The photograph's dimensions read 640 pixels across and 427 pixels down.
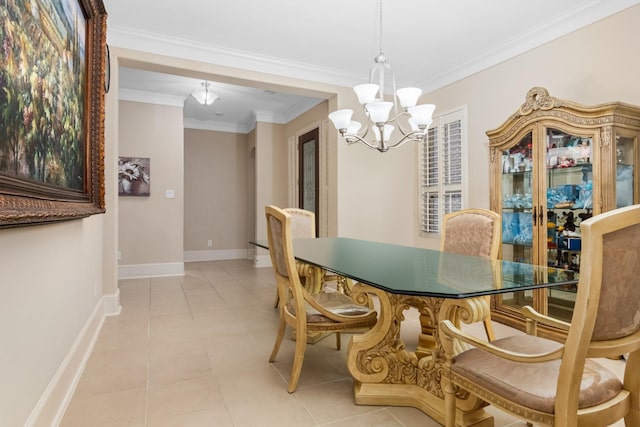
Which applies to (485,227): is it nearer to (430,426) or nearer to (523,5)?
(430,426)

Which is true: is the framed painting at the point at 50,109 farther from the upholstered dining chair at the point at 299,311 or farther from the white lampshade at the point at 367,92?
the white lampshade at the point at 367,92

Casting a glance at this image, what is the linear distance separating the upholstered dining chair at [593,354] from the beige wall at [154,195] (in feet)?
17.0

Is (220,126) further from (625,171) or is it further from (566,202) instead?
(625,171)

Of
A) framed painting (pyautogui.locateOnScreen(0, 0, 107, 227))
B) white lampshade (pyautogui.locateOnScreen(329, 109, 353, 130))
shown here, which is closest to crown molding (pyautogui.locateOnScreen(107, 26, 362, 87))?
framed painting (pyautogui.locateOnScreen(0, 0, 107, 227))

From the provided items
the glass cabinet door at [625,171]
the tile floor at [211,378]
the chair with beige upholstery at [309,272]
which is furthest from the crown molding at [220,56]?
the glass cabinet door at [625,171]

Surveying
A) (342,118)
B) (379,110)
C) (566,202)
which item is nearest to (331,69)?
(342,118)

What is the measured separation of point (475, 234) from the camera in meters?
2.56

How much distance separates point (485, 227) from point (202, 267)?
500cm

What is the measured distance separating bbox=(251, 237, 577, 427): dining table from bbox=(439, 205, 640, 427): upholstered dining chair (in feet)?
1.13

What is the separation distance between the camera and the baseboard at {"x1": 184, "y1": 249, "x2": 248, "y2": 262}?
23.1 ft

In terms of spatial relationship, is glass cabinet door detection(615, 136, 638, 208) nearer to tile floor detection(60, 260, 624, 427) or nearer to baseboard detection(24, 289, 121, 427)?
tile floor detection(60, 260, 624, 427)

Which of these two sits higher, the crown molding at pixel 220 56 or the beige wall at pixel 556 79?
the crown molding at pixel 220 56

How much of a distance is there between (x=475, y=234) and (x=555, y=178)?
1.02 meters

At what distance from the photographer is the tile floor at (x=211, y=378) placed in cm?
178
